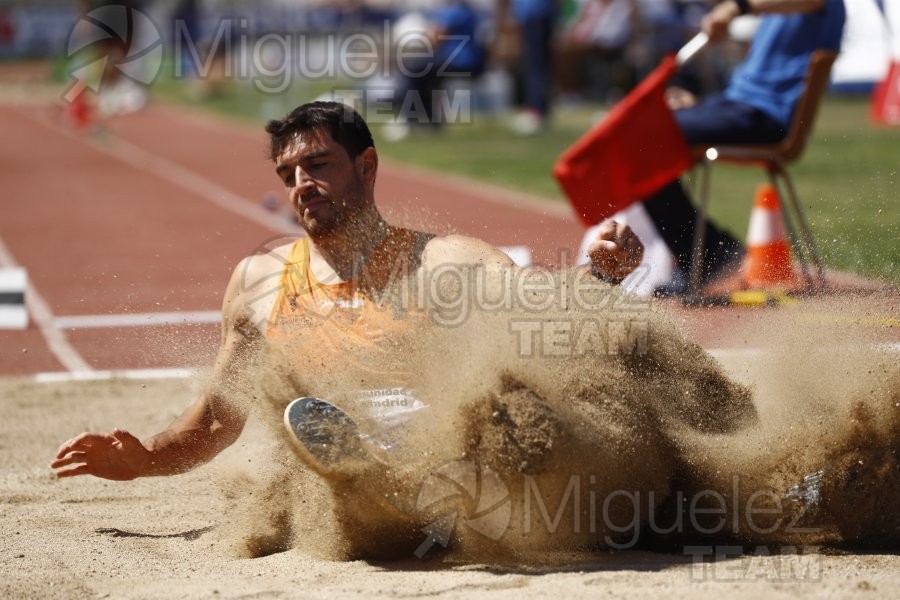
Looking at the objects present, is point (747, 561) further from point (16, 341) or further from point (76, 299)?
point (76, 299)

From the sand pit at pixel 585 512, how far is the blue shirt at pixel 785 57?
10.9 feet

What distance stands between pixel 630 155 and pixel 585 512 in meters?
3.99

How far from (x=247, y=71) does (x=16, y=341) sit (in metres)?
18.4

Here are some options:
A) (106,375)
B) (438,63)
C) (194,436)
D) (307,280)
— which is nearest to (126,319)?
(106,375)

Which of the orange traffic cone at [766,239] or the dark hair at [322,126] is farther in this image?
the orange traffic cone at [766,239]

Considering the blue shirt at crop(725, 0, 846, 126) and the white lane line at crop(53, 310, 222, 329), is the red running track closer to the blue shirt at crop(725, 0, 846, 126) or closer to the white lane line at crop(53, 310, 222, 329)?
the white lane line at crop(53, 310, 222, 329)

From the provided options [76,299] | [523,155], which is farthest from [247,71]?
[76,299]

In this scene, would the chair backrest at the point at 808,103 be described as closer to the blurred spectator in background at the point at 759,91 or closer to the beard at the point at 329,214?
the blurred spectator in background at the point at 759,91

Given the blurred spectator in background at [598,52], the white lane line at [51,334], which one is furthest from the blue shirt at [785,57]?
the blurred spectator in background at [598,52]

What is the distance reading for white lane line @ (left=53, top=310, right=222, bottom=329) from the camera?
→ 6.94m

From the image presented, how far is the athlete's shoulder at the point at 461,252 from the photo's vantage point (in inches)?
149

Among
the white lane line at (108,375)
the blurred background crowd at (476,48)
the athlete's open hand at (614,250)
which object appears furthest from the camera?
the blurred background crowd at (476,48)

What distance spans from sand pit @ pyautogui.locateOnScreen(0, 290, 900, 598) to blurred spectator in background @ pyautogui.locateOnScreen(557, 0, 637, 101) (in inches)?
662

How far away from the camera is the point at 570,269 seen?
146 inches
